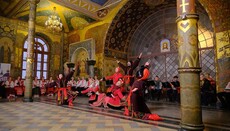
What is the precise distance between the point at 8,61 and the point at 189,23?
14023 millimetres

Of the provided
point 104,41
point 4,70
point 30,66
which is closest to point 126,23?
point 104,41

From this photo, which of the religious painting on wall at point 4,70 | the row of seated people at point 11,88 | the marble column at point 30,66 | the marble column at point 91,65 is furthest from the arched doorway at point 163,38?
the religious painting on wall at point 4,70

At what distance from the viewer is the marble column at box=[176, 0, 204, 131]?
318 cm

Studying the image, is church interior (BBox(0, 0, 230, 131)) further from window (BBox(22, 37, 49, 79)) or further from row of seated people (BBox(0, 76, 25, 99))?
row of seated people (BBox(0, 76, 25, 99))

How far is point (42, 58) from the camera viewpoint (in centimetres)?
1627

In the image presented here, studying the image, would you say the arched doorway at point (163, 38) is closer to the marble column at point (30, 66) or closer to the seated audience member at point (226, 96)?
the seated audience member at point (226, 96)

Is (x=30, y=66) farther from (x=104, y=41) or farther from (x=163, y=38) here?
(x=163, y=38)

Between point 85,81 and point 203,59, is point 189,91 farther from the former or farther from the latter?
point 85,81

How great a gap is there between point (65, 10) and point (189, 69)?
13.0 metres

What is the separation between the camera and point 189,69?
3.25 m

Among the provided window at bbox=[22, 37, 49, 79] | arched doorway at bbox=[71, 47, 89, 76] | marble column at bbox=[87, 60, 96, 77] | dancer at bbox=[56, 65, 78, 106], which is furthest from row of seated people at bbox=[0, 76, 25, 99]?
dancer at bbox=[56, 65, 78, 106]

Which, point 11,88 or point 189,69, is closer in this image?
point 189,69

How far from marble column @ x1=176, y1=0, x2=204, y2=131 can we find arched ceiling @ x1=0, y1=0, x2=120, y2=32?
32.6 feet

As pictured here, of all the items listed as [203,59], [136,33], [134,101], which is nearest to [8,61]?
[136,33]
